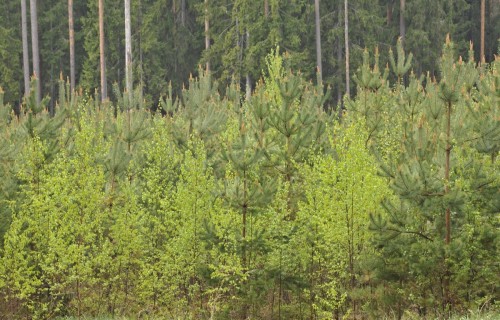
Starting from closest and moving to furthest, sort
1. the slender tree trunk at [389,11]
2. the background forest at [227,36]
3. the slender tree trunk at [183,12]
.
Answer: the background forest at [227,36]
the slender tree trunk at [389,11]
the slender tree trunk at [183,12]

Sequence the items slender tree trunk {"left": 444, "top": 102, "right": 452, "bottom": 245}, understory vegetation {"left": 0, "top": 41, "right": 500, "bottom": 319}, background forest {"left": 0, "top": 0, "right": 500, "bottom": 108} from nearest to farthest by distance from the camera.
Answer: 1. slender tree trunk {"left": 444, "top": 102, "right": 452, "bottom": 245}
2. understory vegetation {"left": 0, "top": 41, "right": 500, "bottom": 319}
3. background forest {"left": 0, "top": 0, "right": 500, "bottom": 108}

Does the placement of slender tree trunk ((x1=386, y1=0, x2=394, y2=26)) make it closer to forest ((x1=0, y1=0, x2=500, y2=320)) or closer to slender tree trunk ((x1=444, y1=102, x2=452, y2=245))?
forest ((x1=0, y1=0, x2=500, y2=320))

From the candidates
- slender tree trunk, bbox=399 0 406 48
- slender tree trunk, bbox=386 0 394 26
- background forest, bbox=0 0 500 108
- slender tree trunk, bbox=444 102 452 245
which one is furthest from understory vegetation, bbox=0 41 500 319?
slender tree trunk, bbox=386 0 394 26

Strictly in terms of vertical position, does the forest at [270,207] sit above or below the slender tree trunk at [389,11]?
below

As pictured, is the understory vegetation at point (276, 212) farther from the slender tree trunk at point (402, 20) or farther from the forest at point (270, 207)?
the slender tree trunk at point (402, 20)

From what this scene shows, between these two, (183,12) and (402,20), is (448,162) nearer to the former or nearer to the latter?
(402,20)

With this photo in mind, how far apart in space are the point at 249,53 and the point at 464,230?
27.8 metres

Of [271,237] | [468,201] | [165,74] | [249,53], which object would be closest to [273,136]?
[271,237]

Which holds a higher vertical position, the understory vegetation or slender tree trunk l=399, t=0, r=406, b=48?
slender tree trunk l=399, t=0, r=406, b=48

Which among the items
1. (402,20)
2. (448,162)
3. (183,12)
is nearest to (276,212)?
(448,162)

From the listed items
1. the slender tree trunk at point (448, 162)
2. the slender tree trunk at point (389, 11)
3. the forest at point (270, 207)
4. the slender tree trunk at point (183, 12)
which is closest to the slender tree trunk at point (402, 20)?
the slender tree trunk at point (389, 11)

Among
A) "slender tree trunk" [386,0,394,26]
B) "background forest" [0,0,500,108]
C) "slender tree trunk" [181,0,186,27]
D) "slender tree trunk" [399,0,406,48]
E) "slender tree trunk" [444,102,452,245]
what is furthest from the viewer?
→ "slender tree trunk" [181,0,186,27]

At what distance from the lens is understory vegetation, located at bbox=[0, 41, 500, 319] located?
13.0 m

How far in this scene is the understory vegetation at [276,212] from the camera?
13.0m
